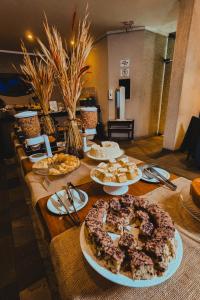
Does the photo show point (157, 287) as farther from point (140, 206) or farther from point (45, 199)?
point (45, 199)

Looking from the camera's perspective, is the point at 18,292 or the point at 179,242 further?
the point at 18,292

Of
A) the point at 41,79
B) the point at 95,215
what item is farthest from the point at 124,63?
the point at 95,215

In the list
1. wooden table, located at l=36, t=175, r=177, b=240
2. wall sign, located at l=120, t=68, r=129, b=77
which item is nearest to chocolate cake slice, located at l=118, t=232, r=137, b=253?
wooden table, located at l=36, t=175, r=177, b=240

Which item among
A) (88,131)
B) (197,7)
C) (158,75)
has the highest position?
(197,7)

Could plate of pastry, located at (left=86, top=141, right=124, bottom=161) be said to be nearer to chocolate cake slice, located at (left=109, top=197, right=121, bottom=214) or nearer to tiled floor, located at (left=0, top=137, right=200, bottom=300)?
chocolate cake slice, located at (left=109, top=197, right=121, bottom=214)

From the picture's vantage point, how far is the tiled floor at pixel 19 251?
98 centimetres

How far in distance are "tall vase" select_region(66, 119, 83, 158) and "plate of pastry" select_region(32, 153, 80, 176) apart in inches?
4.7

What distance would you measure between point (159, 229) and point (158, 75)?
4.25 meters

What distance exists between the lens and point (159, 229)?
0.42 meters

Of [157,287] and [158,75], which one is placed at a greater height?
[158,75]

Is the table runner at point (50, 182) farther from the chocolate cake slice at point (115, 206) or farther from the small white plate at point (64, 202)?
the chocolate cake slice at point (115, 206)

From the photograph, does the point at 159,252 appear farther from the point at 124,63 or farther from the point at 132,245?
the point at 124,63

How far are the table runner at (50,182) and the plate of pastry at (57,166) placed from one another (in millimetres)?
41

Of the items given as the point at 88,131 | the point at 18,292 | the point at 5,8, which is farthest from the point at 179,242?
the point at 5,8
